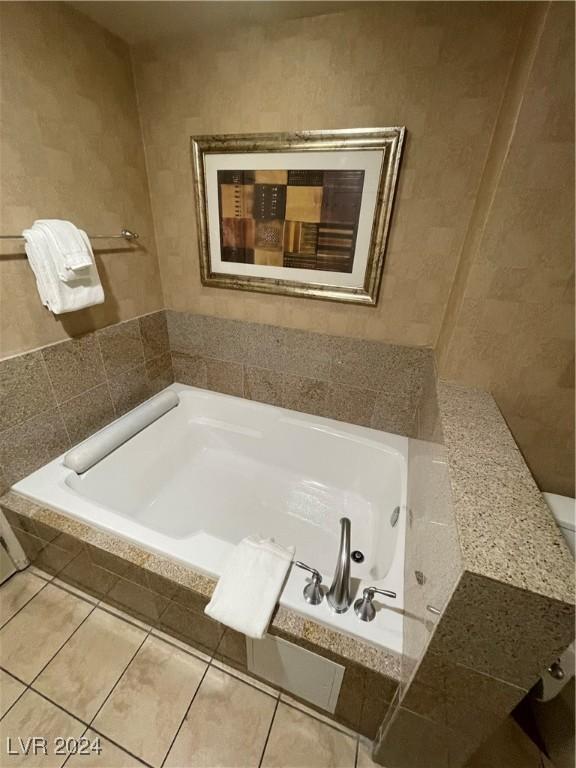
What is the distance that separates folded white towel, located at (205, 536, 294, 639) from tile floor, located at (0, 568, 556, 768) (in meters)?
0.47

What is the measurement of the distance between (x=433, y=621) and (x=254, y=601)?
0.52 meters

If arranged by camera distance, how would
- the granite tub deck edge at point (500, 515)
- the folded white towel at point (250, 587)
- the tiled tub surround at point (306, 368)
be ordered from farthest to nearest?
the tiled tub surround at point (306, 368), the folded white towel at point (250, 587), the granite tub deck edge at point (500, 515)

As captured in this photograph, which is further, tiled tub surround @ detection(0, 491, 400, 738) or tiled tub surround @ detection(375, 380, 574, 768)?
tiled tub surround @ detection(0, 491, 400, 738)

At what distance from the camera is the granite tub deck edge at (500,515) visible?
1.80 feet

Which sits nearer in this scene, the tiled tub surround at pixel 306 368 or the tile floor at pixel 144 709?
the tile floor at pixel 144 709

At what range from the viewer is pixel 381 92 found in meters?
1.13

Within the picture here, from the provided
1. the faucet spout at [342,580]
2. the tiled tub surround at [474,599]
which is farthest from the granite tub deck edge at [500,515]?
the faucet spout at [342,580]

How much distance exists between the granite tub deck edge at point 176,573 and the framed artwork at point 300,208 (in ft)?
4.21

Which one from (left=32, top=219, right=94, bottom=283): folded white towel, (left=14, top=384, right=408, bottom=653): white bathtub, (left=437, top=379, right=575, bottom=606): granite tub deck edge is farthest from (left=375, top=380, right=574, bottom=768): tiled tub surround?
(left=32, top=219, right=94, bottom=283): folded white towel

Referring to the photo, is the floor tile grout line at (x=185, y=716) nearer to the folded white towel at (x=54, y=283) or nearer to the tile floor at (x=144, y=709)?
the tile floor at (x=144, y=709)

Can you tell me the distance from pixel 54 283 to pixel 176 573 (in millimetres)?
1174

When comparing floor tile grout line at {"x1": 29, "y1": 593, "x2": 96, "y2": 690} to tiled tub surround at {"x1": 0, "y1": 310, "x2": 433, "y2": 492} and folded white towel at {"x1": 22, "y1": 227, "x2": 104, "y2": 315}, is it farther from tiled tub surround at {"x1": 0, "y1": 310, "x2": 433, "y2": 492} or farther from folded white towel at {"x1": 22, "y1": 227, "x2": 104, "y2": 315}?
folded white towel at {"x1": 22, "y1": 227, "x2": 104, "y2": 315}

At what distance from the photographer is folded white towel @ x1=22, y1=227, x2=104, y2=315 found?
1.11 metres

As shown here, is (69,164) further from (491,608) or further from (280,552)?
(491,608)
